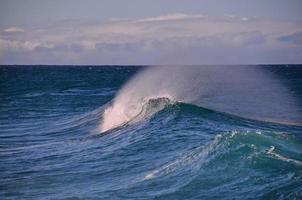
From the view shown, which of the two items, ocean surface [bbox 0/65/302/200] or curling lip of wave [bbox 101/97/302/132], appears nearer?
ocean surface [bbox 0/65/302/200]

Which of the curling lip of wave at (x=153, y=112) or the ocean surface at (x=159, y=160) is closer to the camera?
the ocean surface at (x=159, y=160)

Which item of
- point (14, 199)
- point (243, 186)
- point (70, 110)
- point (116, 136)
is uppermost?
point (70, 110)

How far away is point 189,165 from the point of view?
11578mm

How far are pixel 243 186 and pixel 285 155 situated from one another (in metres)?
2.04

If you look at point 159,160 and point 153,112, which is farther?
point 153,112

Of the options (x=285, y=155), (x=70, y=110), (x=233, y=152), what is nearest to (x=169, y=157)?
(x=233, y=152)

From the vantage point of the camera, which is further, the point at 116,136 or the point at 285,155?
the point at 116,136

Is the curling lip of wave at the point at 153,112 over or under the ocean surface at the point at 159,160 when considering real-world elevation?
over

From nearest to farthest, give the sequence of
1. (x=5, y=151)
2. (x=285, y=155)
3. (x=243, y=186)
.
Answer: (x=243, y=186), (x=285, y=155), (x=5, y=151)

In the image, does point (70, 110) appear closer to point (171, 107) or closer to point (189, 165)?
point (171, 107)

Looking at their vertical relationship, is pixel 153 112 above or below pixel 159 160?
above

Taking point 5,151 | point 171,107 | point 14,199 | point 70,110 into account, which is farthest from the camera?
point 70,110

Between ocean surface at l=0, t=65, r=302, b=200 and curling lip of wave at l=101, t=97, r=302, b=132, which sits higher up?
curling lip of wave at l=101, t=97, r=302, b=132

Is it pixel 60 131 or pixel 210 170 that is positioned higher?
pixel 60 131
